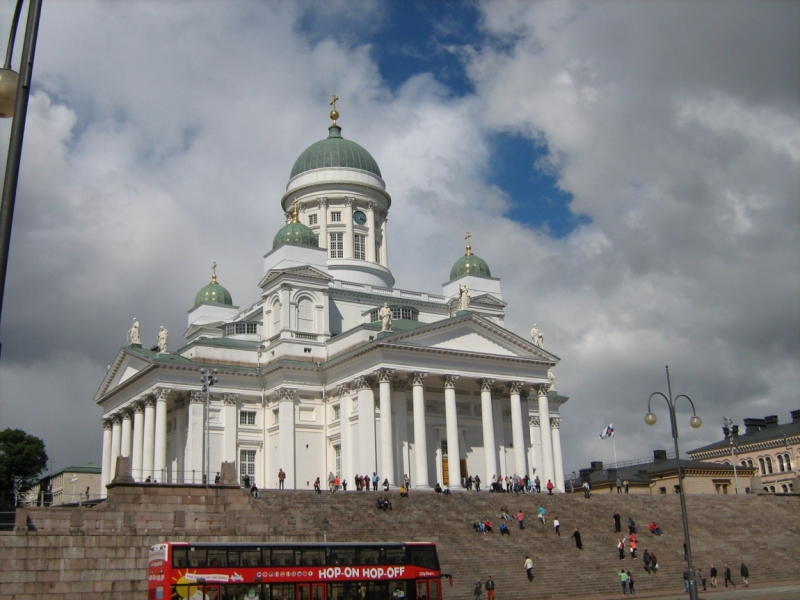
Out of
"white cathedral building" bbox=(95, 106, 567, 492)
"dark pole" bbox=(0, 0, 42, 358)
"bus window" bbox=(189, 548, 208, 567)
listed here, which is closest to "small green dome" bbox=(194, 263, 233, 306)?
"white cathedral building" bbox=(95, 106, 567, 492)

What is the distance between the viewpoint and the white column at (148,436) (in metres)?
57.2

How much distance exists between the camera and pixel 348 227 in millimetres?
71312

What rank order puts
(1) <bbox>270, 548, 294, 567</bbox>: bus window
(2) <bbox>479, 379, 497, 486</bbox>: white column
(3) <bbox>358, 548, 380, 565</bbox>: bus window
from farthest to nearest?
1. (2) <bbox>479, 379, 497, 486</bbox>: white column
2. (3) <bbox>358, 548, 380, 565</bbox>: bus window
3. (1) <bbox>270, 548, 294, 567</bbox>: bus window

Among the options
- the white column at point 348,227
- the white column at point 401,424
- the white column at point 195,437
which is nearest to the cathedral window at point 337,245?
the white column at point 348,227

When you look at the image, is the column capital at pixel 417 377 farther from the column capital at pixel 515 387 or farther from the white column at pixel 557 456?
the white column at pixel 557 456

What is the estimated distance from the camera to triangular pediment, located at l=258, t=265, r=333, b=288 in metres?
60.9

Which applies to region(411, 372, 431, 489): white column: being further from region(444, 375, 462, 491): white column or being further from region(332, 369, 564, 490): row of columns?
region(444, 375, 462, 491): white column

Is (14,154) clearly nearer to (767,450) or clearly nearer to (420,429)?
(420,429)

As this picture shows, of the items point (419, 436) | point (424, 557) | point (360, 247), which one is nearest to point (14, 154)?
point (424, 557)

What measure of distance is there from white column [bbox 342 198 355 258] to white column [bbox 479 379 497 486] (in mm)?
18232

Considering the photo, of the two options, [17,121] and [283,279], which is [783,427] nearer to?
[283,279]

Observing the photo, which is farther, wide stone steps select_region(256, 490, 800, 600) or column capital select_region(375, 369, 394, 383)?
column capital select_region(375, 369, 394, 383)

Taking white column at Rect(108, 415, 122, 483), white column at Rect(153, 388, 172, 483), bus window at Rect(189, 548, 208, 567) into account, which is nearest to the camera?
bus window at Rect(189, 548, 208, 567)

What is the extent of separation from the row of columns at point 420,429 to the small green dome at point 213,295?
2003cm
